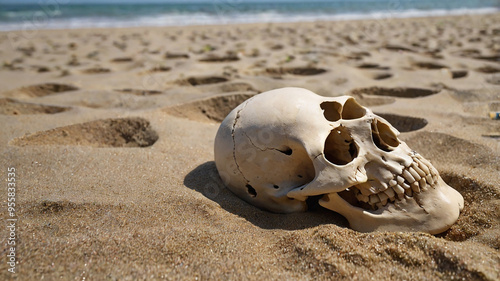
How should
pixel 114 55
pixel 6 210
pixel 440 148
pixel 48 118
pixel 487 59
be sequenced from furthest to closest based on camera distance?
1. pixel 114 55
2. pixel 487 59
3. pixel 48 118
4. pixel 440 148
5. pixel 6 210

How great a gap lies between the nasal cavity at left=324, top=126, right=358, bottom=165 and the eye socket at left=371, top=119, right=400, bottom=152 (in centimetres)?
13

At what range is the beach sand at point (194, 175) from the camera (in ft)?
4.56

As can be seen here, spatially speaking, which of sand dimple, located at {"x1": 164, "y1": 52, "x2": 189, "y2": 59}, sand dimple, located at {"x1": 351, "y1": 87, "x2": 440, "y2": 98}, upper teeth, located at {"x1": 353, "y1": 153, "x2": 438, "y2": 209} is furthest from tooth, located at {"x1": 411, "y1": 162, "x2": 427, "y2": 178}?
sand dimple, located at {"x1": 164, "y1": 52, "x2": 189, "y2": 59}

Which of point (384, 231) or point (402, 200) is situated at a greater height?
point (402, 200)

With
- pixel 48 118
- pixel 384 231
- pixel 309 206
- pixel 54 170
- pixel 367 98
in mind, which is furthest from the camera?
pixel 367 98

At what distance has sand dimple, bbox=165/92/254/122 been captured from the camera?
131 inches

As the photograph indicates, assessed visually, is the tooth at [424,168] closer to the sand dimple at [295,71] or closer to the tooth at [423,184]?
the tooth at [423,184]

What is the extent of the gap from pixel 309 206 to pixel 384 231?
410mm

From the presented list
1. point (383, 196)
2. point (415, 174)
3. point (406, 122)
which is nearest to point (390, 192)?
point (383, 196)

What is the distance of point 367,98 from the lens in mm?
3549

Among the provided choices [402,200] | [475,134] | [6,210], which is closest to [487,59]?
[475,134]

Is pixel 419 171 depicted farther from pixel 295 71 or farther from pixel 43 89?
pixel 43 89

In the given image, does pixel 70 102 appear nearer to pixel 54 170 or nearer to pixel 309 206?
pixel 54 170

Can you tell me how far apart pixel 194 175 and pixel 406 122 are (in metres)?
1.89
